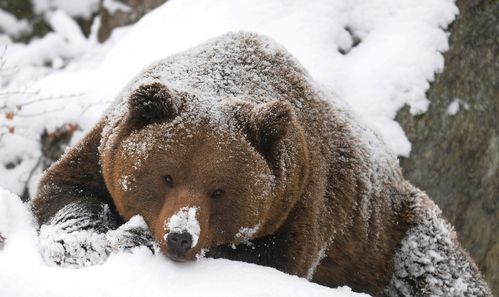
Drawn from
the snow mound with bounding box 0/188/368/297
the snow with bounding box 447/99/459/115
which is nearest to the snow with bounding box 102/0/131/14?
the snow with bounding box 447/99/459/115

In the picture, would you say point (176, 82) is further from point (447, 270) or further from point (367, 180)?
point (447, 270)

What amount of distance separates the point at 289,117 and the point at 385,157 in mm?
1665

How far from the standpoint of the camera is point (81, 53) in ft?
35.4

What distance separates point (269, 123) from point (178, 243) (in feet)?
2.84

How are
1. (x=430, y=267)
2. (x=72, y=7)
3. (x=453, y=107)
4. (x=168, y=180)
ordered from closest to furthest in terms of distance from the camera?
(x=168, y=180)
(x=430, y=267)
(x=453, y=107)
(x=72, y=7)

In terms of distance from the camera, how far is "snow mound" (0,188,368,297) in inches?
107

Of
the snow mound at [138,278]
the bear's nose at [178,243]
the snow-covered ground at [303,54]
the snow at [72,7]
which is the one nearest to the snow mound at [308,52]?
the snow-covered ground at [303,54]

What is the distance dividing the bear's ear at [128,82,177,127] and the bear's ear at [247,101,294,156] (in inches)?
16.1

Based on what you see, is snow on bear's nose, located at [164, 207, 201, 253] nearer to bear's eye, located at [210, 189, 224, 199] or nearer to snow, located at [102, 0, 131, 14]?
bear's eye, located at [210, 189, 224, 199]

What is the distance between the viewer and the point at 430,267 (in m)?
5.36

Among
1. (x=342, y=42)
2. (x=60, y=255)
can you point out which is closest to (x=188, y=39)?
(x=342, y=42)

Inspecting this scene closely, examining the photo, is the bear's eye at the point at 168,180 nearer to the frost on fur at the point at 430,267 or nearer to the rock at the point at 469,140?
the frost on fur at the point at 430,267

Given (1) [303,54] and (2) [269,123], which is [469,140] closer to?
(1) [303,54]

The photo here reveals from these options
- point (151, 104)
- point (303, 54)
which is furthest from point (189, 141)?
point (303, 54)
